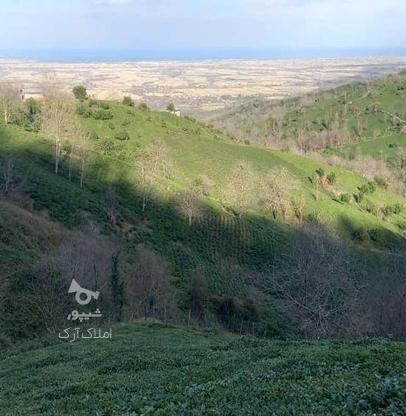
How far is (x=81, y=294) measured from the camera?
27.3 metres

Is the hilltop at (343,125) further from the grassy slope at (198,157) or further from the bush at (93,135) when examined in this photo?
the bush at (93,135)

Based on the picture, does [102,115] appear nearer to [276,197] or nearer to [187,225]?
[276,197]

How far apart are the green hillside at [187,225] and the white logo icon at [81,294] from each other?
94 centimetres

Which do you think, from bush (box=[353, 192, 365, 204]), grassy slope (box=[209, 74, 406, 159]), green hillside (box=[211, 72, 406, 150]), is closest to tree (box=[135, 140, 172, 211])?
bush (box=[353, 192, 365, 204])

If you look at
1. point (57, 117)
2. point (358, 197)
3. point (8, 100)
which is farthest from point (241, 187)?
point (8, 100)

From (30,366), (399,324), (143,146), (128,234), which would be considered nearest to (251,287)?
(128,234)

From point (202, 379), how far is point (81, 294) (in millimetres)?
15697

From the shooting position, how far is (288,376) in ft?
37.3

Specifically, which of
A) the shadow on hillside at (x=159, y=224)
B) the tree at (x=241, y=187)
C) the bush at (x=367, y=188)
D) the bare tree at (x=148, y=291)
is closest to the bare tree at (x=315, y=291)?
the shadow on hillside at (x=159, y=224)

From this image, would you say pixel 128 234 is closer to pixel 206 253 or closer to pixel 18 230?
pixel 206 253

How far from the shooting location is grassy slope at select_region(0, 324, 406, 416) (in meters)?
9.10

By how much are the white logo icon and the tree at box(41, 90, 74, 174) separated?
30223mm

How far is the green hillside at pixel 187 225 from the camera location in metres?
32.8

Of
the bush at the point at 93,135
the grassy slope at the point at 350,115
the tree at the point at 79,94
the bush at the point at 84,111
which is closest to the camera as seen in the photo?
the bush at the point at 93,135
